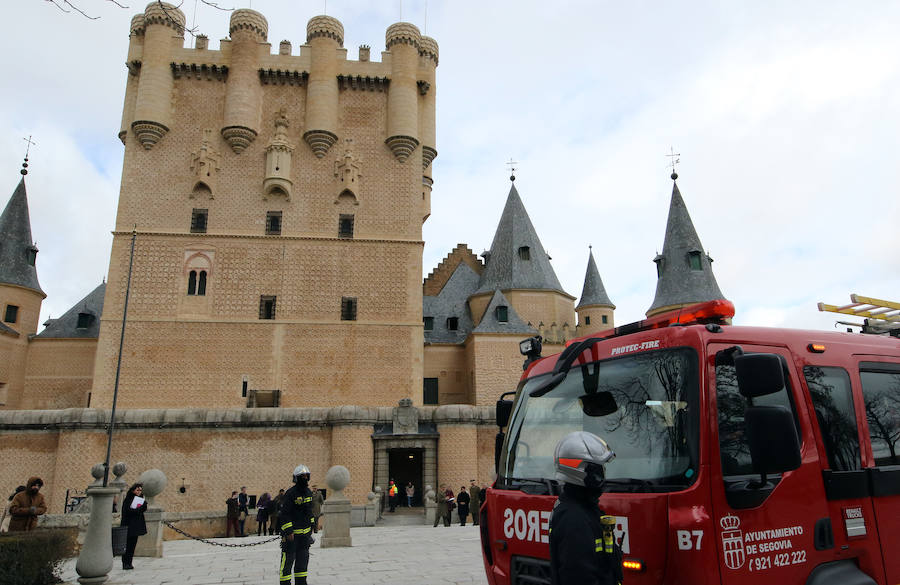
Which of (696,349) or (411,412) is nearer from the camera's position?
(696,349)

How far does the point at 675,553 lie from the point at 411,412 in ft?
57.8

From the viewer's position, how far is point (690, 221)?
116ft

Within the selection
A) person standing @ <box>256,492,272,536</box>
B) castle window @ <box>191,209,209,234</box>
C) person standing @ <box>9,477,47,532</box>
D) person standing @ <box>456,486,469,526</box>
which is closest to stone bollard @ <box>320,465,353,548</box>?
person standing @ <box>9,477,47,532</box>

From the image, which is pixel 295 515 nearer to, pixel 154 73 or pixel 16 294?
pixel 154 73

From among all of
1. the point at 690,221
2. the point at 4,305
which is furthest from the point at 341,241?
the point at 690,221

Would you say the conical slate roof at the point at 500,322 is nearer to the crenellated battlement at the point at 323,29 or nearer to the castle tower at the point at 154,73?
the crenellated battlement at the point at 323,29

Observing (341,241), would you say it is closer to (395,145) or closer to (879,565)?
(395,145)

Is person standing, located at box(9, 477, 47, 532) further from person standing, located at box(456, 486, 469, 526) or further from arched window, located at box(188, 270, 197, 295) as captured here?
arched window, located at box(188, 270, 197, 295)

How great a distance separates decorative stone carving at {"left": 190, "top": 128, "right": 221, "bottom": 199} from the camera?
Result: 27.3 meters

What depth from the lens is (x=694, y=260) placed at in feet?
111

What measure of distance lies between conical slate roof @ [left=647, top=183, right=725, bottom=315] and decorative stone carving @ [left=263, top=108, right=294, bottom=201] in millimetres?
20749

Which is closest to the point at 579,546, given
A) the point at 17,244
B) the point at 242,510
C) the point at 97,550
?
the point at 97,550

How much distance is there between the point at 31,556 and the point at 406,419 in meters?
14.0

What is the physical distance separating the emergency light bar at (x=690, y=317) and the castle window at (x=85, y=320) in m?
34.3
